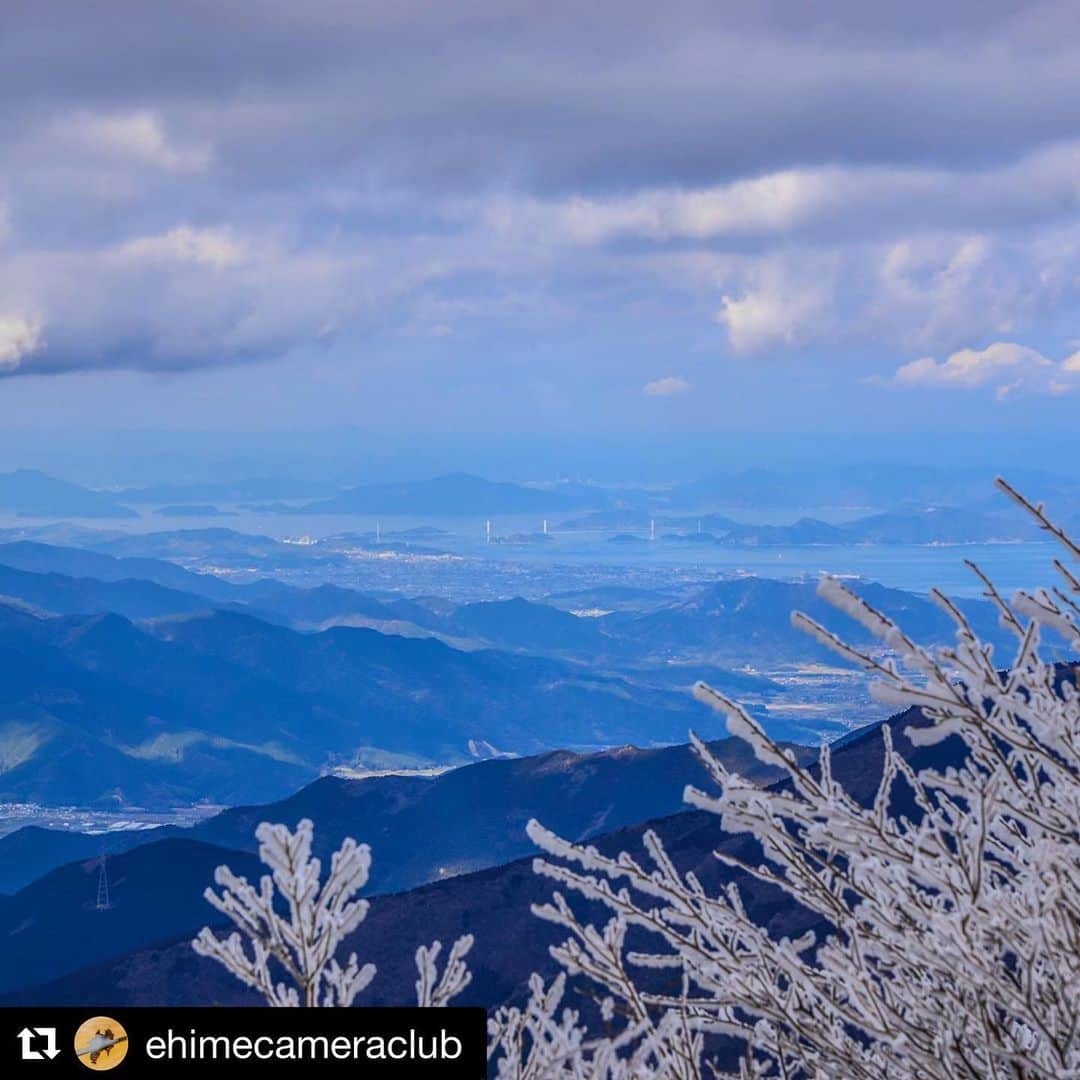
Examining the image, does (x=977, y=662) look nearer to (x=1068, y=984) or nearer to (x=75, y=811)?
→ (x=1068, y=984)

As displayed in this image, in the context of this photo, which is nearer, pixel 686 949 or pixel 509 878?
pixel 686 949

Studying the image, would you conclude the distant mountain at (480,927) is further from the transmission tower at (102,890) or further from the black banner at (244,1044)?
the black banner at (244,1044)

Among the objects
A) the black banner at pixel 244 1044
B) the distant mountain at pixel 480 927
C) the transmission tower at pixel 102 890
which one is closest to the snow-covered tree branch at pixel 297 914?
the black banner at pixel 244 1044

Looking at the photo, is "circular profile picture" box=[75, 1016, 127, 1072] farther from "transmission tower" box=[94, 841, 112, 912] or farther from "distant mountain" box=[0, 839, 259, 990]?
"transmission tower" box=[94, 841, 112, 912]

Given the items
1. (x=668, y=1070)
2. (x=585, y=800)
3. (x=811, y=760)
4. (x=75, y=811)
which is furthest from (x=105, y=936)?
(x=75, y=811)

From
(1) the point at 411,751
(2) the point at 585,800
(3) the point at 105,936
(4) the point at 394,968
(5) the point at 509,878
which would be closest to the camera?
(4) the point at 394,968

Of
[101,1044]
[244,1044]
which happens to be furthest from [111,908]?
[244,1044]

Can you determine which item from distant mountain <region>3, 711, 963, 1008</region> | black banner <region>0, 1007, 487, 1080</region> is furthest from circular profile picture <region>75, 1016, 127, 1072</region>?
distant mountain <region>3, 711, 963, 1008</region>
